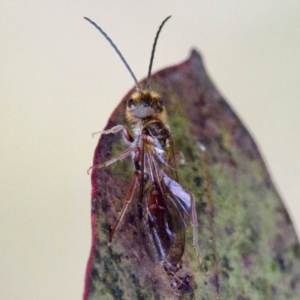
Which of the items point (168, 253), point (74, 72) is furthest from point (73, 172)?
point (168, 253)

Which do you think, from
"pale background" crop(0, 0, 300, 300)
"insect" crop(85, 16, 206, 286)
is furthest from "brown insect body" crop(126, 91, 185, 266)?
"pale background" crop(0, 0, 300, 300)

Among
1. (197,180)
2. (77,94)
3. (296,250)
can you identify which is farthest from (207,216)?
(77,94)

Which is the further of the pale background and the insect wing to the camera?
the pale background

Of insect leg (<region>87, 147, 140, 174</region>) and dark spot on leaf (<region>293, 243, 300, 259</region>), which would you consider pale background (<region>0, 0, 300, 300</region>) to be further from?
dark spot on leaf (<region>293, 243, 300, 259</region>)

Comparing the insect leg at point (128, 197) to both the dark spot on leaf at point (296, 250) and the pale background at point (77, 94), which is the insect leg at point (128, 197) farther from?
the dark spot on leaf at point (296, 250)

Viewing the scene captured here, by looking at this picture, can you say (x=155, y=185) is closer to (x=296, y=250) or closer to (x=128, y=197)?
(x=128, y=197)

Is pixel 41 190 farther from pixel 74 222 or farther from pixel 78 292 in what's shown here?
pixel 78 292
